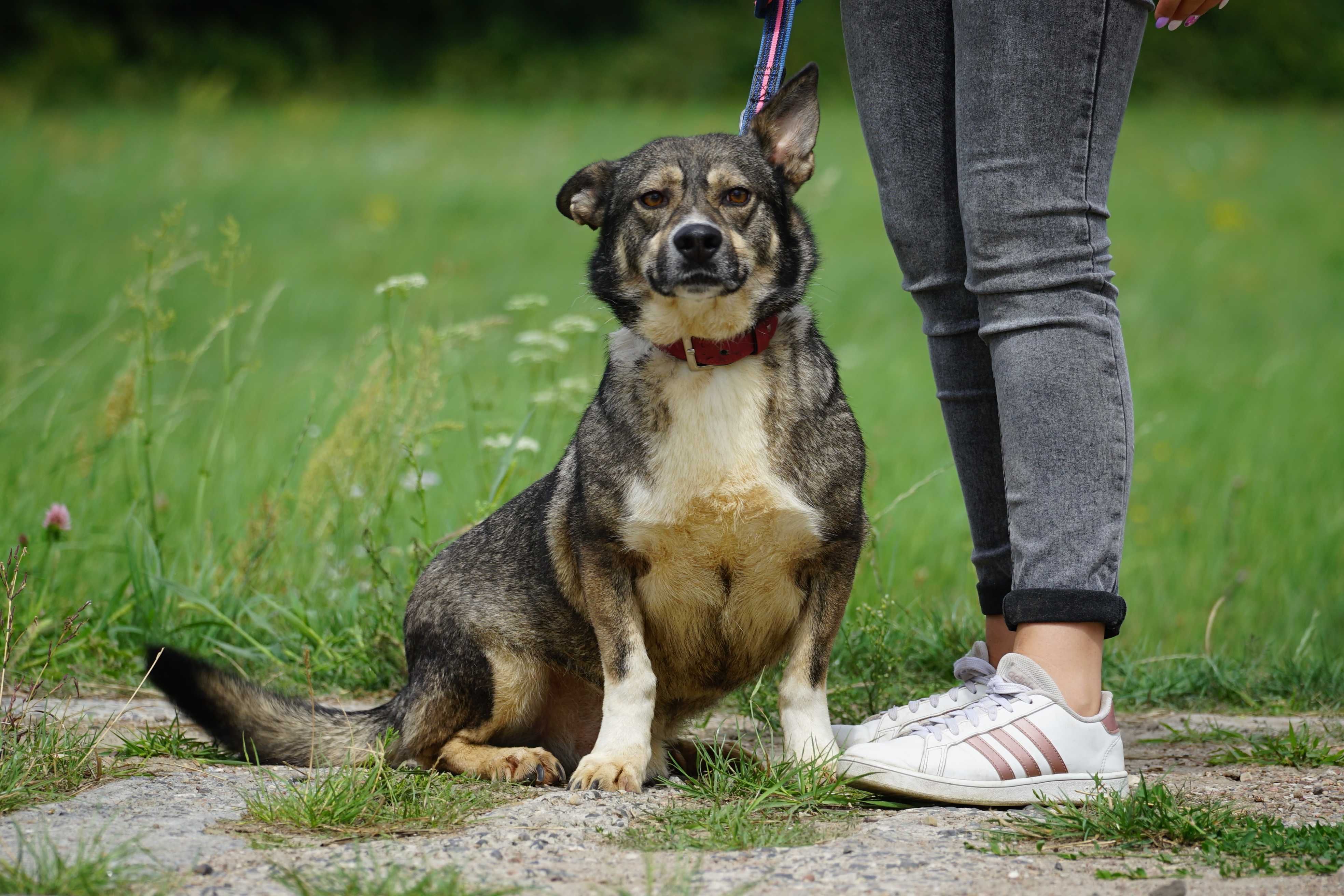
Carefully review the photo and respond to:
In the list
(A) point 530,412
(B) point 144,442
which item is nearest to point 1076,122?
(A) point 530,412

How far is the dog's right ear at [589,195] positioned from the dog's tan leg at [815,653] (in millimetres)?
1000

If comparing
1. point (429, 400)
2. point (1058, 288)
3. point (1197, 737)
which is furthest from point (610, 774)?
point (429, 400)

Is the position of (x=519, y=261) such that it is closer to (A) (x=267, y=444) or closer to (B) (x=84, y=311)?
(B) (x=84, y=311)

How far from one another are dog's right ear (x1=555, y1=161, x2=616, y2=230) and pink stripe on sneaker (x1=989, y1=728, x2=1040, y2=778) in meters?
1.48

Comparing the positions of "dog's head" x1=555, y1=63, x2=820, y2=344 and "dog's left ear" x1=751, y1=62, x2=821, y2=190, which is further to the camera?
"dog's left ear" x1=751, y1=62, x2=821, y2=190

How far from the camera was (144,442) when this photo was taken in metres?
3.63

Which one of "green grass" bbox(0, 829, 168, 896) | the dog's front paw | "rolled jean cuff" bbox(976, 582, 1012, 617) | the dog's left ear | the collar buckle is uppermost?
the dog's left ear

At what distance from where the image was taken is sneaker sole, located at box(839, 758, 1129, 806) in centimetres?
221

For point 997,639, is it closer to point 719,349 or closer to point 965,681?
point 965,681

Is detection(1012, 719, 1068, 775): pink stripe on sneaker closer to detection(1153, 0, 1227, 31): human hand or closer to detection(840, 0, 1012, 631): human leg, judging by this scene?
detection(840, 0, 1012, 631): human leg

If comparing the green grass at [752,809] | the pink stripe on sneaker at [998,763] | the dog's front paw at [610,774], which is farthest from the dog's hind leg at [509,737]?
the pink stripe on sneaker at [998,763]

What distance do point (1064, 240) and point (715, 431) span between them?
29.9 inches

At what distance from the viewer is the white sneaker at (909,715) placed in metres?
2.47

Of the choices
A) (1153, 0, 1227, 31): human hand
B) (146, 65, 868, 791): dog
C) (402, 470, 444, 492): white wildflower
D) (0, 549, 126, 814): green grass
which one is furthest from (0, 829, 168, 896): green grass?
(1153, 0, 1227, 31): human hand
